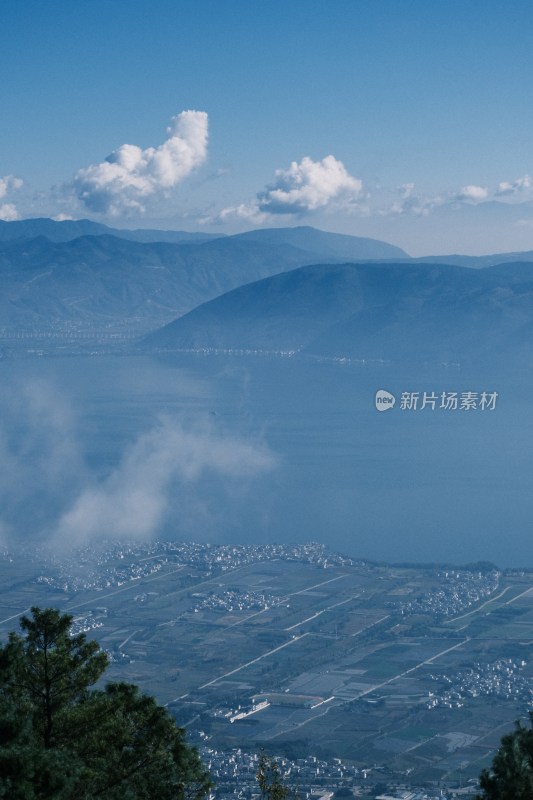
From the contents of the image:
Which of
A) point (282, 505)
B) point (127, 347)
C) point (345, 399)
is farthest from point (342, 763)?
point (127, 347)

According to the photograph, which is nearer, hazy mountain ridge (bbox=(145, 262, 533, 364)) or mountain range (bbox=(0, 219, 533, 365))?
hazy mountain ridge (bbox=(145, 262, 533, 364))

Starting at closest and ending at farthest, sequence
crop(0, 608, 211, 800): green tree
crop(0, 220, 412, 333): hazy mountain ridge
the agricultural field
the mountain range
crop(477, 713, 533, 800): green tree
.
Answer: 1. crop(477, 713, 533, 800): green tree
2. crop(0, 608, 211, 800): green tree
3. the agricultural field
4. the mountain range
5. crop(0, 220, 412, 333): hazy mountain ridge

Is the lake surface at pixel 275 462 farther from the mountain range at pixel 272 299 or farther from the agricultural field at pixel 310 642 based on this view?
the mountain range at pixel 272 299

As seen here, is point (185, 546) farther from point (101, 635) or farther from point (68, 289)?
point (68, 289)
